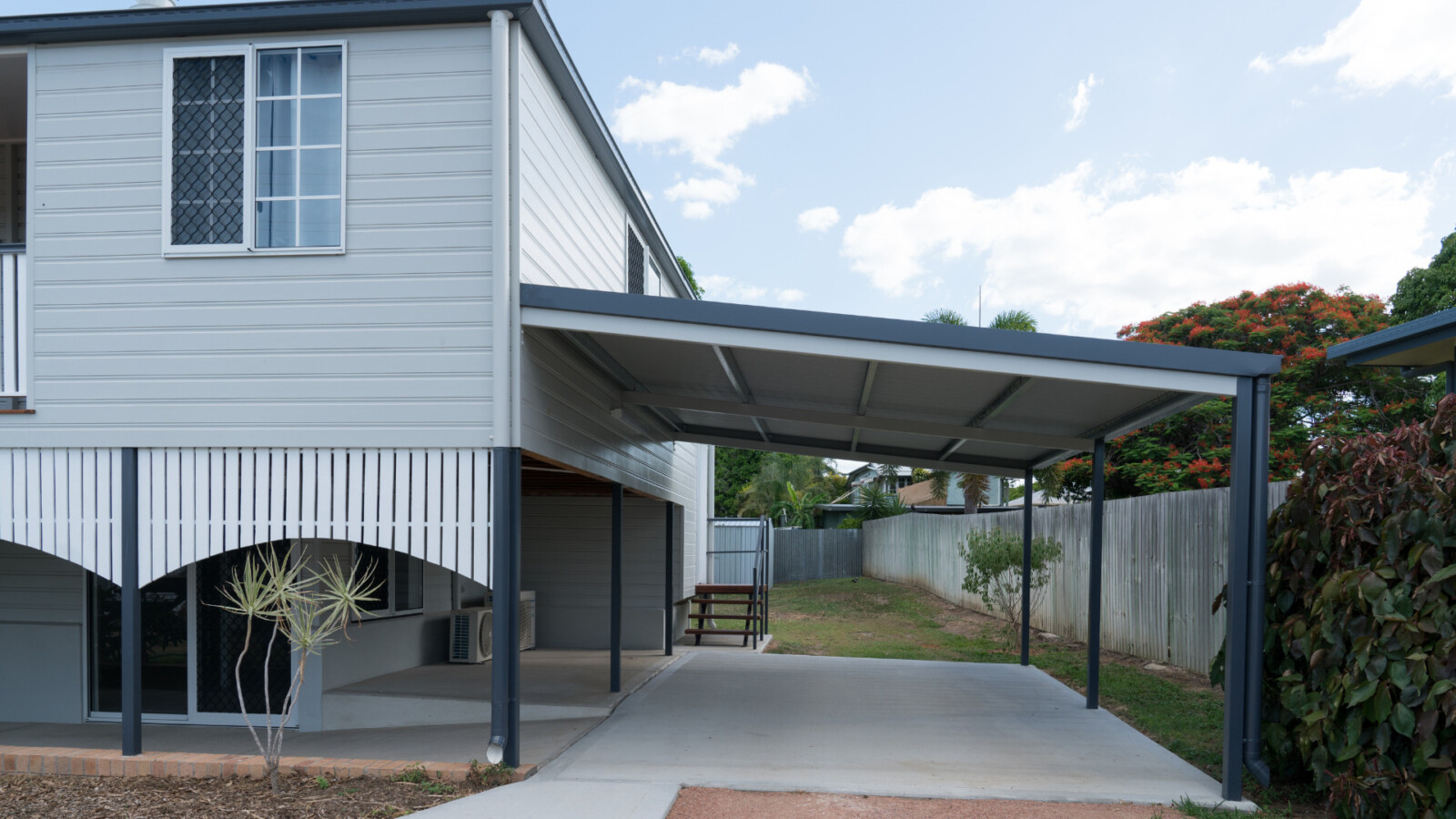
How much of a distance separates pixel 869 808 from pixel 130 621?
15.5 feet

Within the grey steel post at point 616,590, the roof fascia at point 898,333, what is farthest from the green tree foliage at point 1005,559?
the roof fascia at point 898,333

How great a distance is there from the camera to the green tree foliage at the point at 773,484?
3784cm

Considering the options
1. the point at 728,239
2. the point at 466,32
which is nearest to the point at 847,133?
the point at 728,239

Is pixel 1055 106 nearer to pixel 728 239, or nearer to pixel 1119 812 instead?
pixel 728 239

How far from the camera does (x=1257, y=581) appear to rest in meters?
5.86

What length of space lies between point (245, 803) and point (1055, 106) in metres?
28.8

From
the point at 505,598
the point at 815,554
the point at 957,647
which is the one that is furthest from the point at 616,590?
the point at 815,554

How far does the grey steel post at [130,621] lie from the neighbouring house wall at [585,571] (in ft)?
21.5

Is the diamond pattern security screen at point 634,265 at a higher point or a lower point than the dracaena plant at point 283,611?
higher

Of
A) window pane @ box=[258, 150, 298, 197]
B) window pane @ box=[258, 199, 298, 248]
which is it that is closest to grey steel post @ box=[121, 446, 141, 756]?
window pane @ box=[258, 199, 298, 248]

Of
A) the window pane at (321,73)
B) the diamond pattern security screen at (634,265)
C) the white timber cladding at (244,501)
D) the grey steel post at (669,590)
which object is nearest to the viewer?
the white timber cladding at (244,501)

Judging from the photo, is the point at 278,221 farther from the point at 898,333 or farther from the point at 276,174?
the point at 898,333

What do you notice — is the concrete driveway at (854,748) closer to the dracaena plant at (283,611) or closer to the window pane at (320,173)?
the dracaena plant at (283,611)

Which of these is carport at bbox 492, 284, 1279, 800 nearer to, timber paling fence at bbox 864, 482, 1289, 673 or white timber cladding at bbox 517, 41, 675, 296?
white timber cladding at bbox 517, 41, 675, 296
